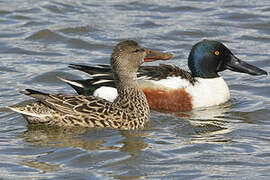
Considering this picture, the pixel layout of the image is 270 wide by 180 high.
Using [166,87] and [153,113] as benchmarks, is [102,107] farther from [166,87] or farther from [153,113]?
[166,87]

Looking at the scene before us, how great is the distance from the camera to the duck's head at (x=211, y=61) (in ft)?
30.7

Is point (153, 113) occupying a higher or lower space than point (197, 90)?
lower

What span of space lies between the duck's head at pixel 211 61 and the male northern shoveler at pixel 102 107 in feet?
5.63

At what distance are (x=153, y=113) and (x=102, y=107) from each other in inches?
55.4

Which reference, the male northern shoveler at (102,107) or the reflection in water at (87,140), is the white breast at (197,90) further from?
the reflection in water at (87,140)

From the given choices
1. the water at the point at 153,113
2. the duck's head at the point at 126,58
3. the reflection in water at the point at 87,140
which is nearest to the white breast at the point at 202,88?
the water at the point at 153,113

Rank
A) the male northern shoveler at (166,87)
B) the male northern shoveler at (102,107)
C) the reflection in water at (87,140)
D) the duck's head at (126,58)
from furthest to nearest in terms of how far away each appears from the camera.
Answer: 1. the male northern shoveler at (166,87)
2. the duck's head at (126,58)
3. the male northern shoveler at (102,107)
4. the reflection in water at (87,140)

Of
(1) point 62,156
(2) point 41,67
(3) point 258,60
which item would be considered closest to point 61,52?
(2) point 41,67

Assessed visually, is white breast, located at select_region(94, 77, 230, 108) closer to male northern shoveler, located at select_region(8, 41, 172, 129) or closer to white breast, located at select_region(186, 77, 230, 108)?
white breast, located at select_region(186, 77, 230, 108)

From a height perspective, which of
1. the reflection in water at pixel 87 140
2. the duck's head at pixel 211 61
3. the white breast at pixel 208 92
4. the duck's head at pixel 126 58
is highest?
the duck's head at pixel 126 58

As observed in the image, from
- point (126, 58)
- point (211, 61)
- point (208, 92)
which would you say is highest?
point (126, 58)

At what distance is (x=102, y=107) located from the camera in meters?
7.50

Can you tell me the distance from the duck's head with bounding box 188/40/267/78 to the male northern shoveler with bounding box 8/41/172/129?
5.63 ft

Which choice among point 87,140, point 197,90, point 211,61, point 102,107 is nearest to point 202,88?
point 197,90
